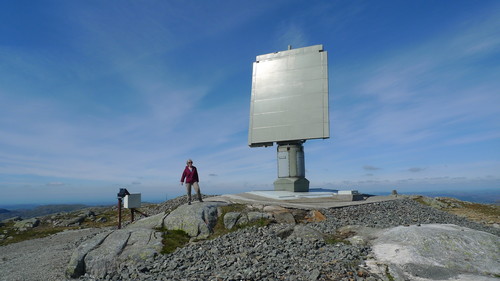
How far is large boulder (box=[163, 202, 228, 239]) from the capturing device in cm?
1413

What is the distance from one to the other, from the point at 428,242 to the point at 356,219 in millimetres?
5802

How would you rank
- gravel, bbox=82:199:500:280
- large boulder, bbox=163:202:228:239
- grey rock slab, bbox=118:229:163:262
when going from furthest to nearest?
1. large boulder, bbox=163:202:228:239
2. grey rock slab, bbox=118:229:163:262
3. gravel, bbox=82:199:500:280

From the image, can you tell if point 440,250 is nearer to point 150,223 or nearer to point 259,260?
point 259,260

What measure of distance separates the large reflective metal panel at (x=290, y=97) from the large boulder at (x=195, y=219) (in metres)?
10.4

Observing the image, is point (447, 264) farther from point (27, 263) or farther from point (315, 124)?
point (27, 263)

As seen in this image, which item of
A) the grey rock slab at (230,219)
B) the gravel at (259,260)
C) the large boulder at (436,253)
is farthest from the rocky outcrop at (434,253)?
the grey rock slab at (230,219)

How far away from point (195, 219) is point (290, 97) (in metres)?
14.0

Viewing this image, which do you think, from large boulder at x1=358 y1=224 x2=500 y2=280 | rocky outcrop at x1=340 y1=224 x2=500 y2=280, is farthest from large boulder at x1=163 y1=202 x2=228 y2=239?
large boulder at x1=358 y1=224 x2=500 y2=280

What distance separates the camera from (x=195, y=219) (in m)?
14.6

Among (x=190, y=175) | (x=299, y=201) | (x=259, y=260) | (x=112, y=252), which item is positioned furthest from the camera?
(x=299, y=201)

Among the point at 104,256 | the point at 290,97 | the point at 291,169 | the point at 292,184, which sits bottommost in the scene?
the point at 104,256

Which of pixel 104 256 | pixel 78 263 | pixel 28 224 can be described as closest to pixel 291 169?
pixel 104 256

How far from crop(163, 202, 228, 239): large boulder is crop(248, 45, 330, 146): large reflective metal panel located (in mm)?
10420

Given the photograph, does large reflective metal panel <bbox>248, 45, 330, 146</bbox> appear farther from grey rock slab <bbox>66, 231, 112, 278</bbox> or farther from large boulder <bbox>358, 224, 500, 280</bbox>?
grey rock slab <bbox>66, 231, 112, 278</bbox>
